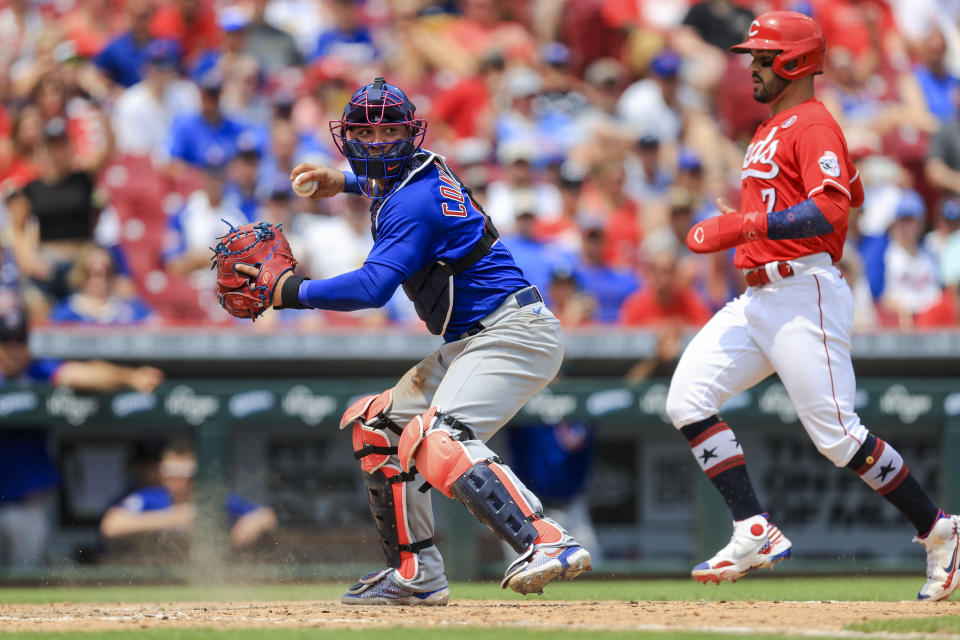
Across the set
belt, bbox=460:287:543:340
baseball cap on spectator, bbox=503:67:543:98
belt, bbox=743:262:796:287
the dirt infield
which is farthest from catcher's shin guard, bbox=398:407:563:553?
baseball cap on spectator, bbox=503:67:543:98

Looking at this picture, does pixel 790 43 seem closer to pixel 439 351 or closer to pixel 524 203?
pixel 439 351

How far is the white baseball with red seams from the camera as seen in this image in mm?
4469

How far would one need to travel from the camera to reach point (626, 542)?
24.1 ft

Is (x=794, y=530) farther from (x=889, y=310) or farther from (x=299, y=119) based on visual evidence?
(x=299, y=119)

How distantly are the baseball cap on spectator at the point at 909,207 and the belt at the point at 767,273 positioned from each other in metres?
4.40

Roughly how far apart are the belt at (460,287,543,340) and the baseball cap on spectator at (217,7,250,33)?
20.3ft

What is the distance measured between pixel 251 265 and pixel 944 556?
2689 mm

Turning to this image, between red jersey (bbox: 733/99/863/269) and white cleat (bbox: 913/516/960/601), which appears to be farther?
white cleat (bbox: 913/516/960/601)

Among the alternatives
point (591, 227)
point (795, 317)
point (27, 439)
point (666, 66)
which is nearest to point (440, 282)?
point (795, 317)

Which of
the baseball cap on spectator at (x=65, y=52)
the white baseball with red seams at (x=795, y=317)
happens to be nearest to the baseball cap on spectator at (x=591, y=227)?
the white baseball with red seams at (x=795, y=317)

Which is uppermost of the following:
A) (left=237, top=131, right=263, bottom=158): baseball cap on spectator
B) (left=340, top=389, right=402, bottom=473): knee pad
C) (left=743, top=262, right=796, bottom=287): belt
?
(left=237, top=131, right=263, bottom=158): baseball cap on spectator

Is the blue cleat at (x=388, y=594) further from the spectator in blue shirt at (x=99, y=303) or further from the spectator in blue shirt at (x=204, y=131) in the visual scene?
the spectator in blue shirt at (x=204, y=131)

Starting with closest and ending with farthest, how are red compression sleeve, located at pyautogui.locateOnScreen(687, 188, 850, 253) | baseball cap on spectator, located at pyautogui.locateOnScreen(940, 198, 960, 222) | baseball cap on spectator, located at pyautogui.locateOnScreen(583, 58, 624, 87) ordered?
1. red compression sleeve, located at pyautogui.locateOnScreen(687, 188, 850, 253)
2. baseball cap on spectator, located at pyautogui.locateOnScreen(940, 198, 960, 222)
3. baseball cap on spectator, located at pyautogui.locateOnScreen(583, 58, 624, 87)

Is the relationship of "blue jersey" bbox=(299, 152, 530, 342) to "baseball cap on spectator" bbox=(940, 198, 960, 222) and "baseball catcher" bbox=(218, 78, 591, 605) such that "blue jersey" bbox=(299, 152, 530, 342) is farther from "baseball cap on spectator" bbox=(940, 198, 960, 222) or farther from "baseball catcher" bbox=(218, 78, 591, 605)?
"baseball cap on spectator" bbox=(940, 198, 960, 222)
